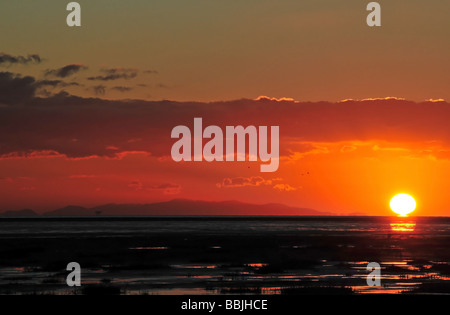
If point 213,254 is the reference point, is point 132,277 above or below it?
below

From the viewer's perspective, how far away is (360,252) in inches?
2771

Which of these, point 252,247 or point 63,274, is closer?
point 63,274

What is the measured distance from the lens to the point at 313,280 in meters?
44.8
